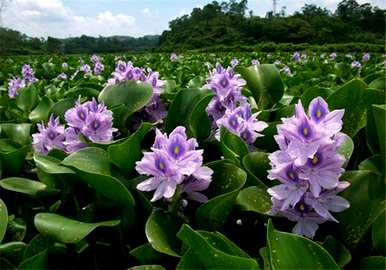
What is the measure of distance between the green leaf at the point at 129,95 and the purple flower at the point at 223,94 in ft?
0.71

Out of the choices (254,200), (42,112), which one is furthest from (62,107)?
(254,200)

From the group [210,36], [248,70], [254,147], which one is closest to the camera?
[254,147]

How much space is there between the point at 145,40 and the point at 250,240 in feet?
265

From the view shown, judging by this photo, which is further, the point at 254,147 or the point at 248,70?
the point at 248,70

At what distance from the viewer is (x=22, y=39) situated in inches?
1967

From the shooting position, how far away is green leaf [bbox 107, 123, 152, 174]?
1267mm

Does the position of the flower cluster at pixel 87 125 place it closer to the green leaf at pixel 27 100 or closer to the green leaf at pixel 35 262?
the green leaf at pixel 35 262

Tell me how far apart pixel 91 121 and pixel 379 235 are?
866mm

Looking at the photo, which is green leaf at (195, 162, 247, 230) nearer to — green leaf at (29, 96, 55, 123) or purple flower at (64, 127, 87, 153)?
purple flower at (64, 127, 87, 153)

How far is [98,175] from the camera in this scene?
117 centimetres

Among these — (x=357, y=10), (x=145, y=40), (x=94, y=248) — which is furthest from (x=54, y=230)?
(x=145, y=40)

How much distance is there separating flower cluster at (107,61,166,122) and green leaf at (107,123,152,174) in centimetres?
46

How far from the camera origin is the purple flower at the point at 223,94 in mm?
1732

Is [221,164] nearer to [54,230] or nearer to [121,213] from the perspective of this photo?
[121,213]
